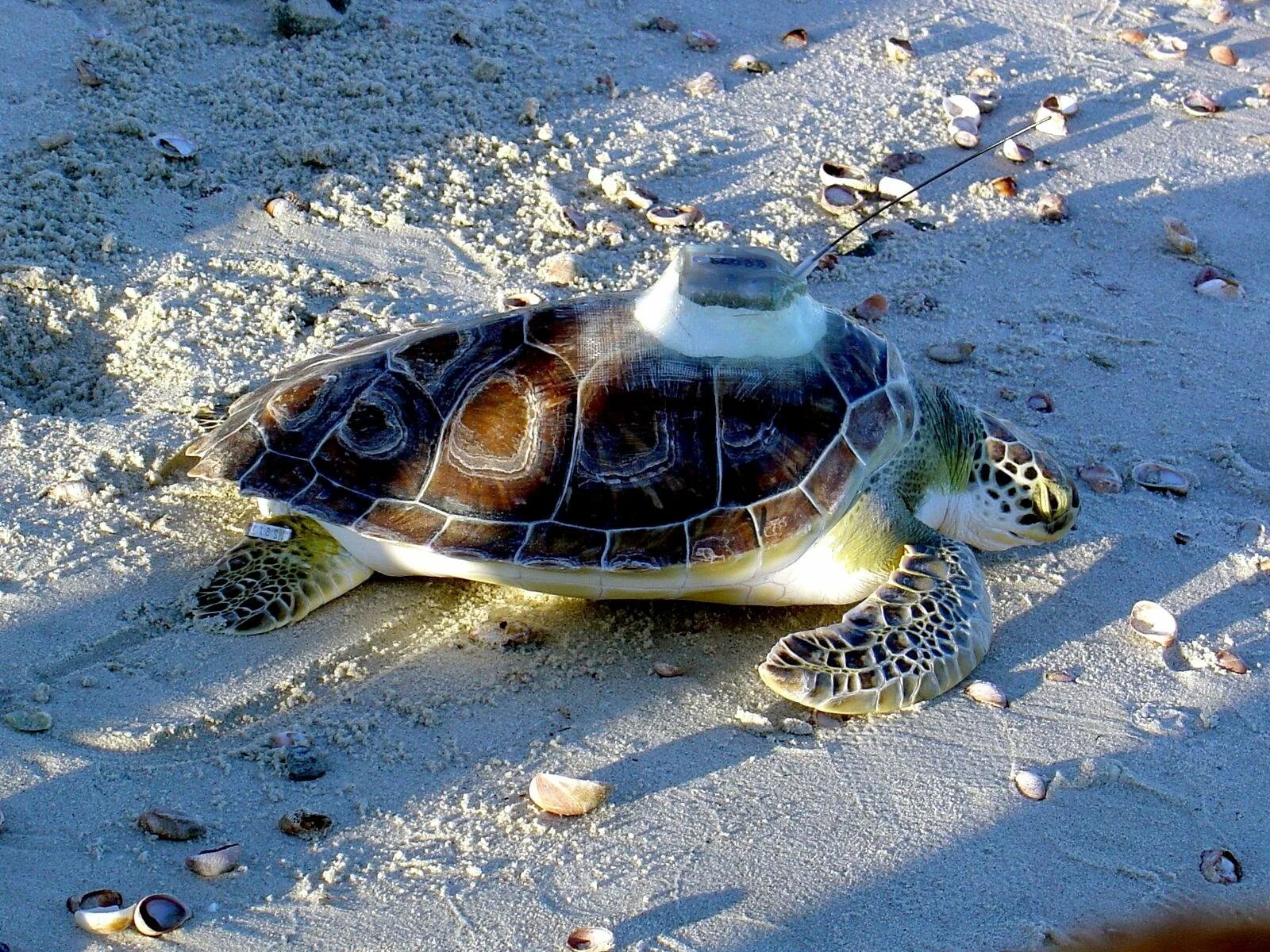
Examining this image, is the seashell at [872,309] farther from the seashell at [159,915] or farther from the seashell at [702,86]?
the seashell at [159,915]

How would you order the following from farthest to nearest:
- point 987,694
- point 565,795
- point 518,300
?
point 518,300 → point 987,694 → point 565,795

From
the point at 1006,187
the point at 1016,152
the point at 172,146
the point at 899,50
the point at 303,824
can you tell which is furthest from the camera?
the point at 899,50

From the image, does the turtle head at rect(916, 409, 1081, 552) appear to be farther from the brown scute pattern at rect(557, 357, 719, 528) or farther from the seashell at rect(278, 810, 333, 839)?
the seashell at rect(278, 810, 333, 839)

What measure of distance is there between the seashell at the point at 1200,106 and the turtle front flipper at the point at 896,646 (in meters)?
3.62

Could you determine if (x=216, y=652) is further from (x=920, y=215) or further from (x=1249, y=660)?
(x=920, y=215)

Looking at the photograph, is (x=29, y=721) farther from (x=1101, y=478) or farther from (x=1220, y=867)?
(x=1101, y=478)

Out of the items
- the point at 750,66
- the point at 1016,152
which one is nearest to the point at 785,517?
the point at 1016,152

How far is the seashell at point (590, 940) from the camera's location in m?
2.49

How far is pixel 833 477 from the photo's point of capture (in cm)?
342

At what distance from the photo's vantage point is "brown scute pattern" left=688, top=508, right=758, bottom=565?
331 centimetres

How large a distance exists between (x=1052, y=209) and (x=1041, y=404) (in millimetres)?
1290

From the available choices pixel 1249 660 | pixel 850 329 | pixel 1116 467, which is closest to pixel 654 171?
pixel 850 329

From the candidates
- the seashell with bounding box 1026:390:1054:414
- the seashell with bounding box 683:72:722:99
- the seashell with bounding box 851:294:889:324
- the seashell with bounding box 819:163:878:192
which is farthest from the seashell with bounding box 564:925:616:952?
the seashell with bounding box 683:72:722:99

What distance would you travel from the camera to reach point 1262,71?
643cm
